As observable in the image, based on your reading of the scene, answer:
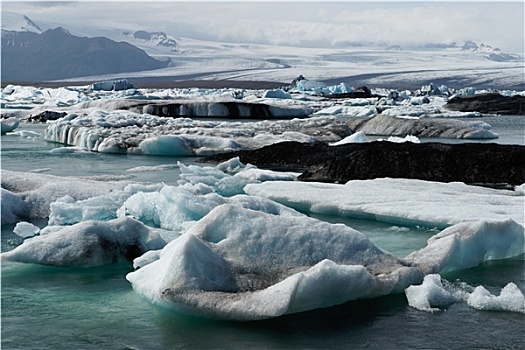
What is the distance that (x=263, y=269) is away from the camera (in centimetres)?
498

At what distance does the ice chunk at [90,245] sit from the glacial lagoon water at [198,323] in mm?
96

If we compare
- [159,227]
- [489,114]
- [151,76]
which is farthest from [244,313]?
[151,76]

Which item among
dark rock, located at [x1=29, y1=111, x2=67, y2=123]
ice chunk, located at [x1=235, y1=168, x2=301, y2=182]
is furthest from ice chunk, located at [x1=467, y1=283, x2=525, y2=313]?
dark rock, located at [x1=29, y1=111, x2=67, y2=123]

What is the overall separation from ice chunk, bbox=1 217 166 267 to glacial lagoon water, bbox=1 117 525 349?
0.31ft

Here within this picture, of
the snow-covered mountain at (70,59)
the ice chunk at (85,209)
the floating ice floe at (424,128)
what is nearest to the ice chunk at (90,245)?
the ice chunk at (85,209)

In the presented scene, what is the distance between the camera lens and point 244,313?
14.3ft

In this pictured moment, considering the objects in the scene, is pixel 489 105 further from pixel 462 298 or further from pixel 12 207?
pixel 462 298

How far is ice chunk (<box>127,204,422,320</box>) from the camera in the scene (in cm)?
445

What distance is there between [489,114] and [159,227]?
30204 mm

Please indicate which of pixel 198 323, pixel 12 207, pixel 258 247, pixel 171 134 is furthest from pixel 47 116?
pixel 198 323

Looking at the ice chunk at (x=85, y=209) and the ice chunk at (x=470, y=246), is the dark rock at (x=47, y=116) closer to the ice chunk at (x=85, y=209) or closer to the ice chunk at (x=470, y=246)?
the ice chunk at (x=85, y=209)

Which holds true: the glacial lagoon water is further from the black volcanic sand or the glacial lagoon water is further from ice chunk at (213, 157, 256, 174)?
ice chunk at (213, 157, 256, 174)

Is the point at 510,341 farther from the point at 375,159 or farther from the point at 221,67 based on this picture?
the point at 221,67

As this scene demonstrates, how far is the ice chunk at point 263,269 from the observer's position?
14.6ft
